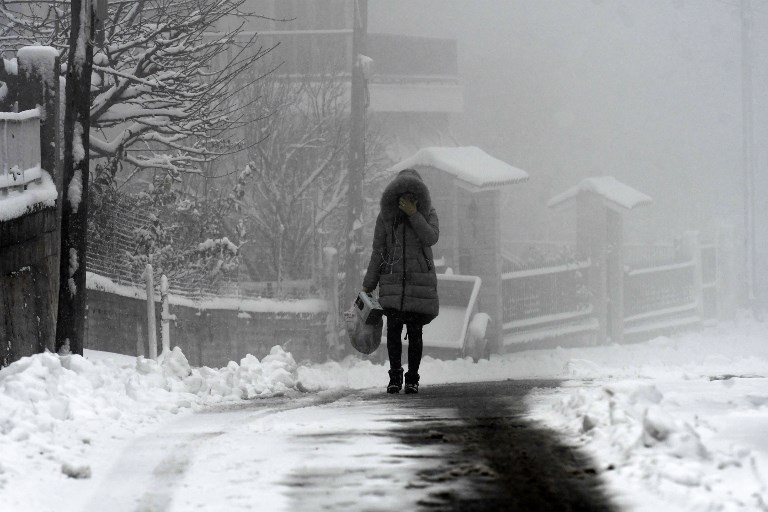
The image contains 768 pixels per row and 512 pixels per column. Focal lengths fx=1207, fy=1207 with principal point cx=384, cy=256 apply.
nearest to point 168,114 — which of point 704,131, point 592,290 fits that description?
point 592,290

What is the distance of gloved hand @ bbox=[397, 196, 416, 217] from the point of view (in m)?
9.12

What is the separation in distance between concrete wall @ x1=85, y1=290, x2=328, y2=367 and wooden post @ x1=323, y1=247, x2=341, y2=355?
0.13 meters

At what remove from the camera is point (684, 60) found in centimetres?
9750

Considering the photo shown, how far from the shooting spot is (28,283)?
10.2m

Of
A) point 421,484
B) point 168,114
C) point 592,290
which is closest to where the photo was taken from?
point 421,484

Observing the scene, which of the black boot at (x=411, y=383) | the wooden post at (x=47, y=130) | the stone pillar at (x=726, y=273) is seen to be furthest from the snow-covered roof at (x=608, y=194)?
the black boot at (x=411, y=383)

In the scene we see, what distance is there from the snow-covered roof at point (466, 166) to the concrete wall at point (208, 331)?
139 inches

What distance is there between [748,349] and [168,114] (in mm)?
20311

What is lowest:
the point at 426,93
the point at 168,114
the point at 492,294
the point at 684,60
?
the point at 492,294

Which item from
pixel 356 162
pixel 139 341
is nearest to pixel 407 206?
pixel 139 341

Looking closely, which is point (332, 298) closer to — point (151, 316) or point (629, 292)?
point (151, 316)

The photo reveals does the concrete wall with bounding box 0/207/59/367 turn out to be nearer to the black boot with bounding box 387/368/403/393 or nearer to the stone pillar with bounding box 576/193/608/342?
the black boot with bounding box 387/368/403/393

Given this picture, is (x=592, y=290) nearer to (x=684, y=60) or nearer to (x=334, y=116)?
(x=334, y=116)

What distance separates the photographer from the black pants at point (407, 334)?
367 inches
